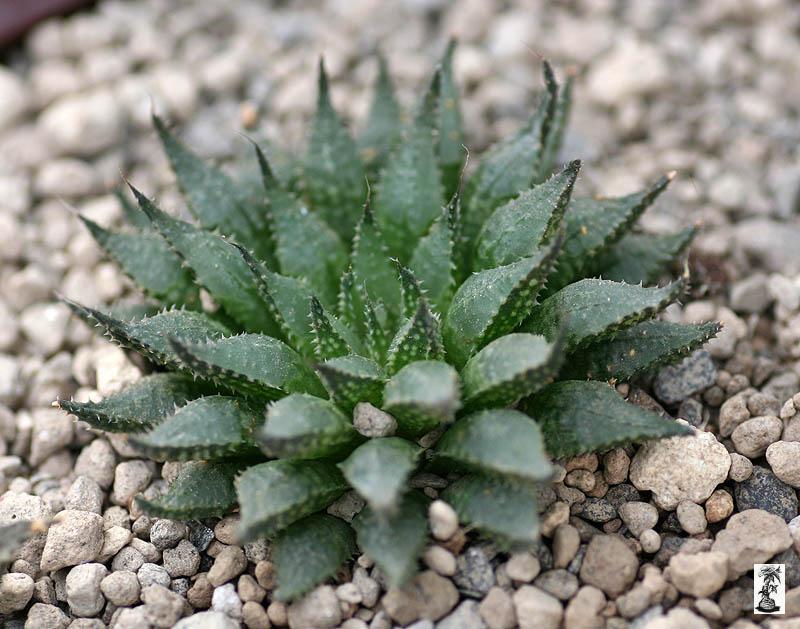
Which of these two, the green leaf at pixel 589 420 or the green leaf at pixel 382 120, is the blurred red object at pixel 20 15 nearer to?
the green leaf at pixel 382 120

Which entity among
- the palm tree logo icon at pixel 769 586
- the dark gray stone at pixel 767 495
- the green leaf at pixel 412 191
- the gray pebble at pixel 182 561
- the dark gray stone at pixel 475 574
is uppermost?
the green leaf at pixel 412 191

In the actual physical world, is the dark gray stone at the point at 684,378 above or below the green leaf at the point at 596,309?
below

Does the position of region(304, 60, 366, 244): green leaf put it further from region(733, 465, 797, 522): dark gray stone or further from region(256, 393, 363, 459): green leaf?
region(733, 465, 797, 522): dark gray stone

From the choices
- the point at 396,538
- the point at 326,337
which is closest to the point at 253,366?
the point at 326,337

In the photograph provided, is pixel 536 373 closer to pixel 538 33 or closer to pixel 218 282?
pixel 218 282

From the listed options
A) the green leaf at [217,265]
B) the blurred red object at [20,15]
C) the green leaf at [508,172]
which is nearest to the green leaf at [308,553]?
the green leaf at [217,265]

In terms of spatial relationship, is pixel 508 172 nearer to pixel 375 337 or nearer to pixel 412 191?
pixel 412 191
